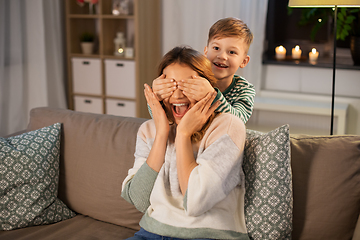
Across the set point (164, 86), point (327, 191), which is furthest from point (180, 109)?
point (327, 191)

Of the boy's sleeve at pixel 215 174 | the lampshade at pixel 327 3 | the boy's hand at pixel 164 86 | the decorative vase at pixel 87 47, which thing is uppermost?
the lampshade at pixel 327 3

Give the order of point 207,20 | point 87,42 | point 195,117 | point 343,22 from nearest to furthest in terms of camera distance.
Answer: point 195,117 → point 343,22 → point 207,20 → point 87,42

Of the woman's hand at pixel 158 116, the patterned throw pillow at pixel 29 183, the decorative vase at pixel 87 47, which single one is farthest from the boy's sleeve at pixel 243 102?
the decorative vase at pixel 87 47

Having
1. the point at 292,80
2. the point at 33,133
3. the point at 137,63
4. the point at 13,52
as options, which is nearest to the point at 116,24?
the point at 137,63

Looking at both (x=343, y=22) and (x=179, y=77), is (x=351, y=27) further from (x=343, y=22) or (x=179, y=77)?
(x=179, y=77)

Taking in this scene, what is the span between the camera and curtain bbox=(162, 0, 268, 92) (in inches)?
135

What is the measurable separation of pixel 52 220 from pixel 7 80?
218 cm

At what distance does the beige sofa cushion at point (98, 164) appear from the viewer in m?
1.56

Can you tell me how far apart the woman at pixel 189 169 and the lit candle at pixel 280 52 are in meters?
2.49

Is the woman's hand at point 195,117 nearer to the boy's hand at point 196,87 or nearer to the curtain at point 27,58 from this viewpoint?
the boy's hand at point 196,87

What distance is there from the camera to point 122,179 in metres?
1.55

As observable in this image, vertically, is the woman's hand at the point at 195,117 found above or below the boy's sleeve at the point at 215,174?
above

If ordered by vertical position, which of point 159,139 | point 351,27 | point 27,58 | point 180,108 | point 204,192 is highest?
point 351,27

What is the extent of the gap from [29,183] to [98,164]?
284mm
